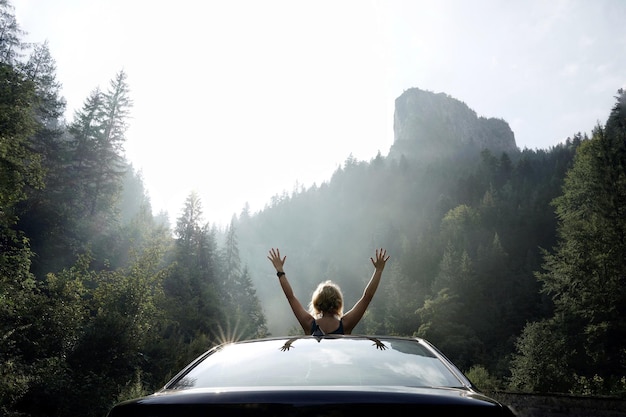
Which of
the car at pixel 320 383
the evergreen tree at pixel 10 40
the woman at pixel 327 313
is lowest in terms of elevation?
the car at pixel 320 383

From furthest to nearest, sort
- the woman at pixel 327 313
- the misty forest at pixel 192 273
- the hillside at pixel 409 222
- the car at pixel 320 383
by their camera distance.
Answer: the hillside at pixel 409 222, the misty forest at pixel 192 273, the woman at pixel 327 313, the car at pixel 320 383

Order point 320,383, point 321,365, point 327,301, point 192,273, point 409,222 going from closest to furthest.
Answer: point 320,383 → point 321,365 → point 327,301 → point 192,273 → point 409,222

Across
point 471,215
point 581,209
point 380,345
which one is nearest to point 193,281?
point 581,209

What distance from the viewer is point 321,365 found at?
2.42 m

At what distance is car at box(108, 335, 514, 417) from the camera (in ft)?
5.37

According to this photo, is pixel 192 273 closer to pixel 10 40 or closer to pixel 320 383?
pixel 10 40

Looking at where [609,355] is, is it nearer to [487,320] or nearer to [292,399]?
[292,399]

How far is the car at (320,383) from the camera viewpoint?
1.64m

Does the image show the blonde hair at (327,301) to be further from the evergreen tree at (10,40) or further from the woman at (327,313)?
the evergreen tree at (10,40)

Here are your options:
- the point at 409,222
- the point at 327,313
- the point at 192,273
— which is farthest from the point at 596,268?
the point at 409,222

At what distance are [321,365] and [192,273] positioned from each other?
5631 cm

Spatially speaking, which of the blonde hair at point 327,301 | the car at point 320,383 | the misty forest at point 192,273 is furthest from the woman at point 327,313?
the misty forest at point 192,273

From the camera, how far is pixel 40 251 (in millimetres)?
36094

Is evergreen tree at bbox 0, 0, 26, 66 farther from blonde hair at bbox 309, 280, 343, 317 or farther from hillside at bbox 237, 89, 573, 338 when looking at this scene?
hillside at bbox 237, 89, 573, 338
